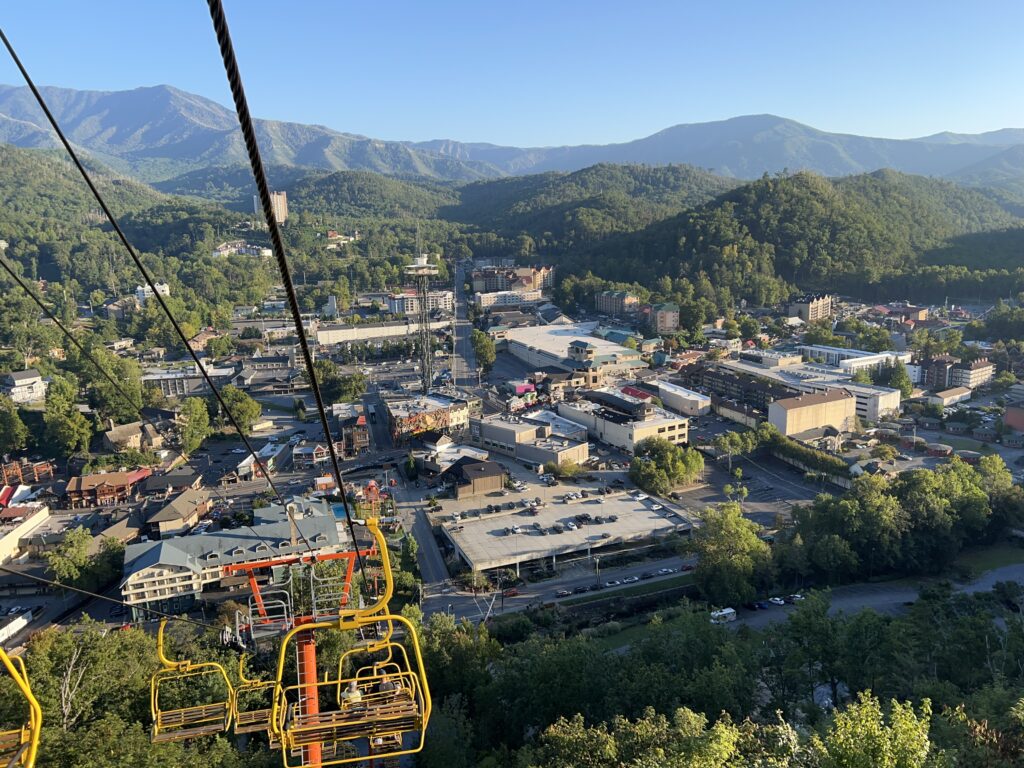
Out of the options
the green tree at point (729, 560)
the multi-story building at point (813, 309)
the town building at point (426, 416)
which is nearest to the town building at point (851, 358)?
the multi-story building at point (813, 309)

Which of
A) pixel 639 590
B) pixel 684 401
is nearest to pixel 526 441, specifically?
pixel 684 401

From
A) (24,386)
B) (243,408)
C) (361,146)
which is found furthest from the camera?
(361,146)

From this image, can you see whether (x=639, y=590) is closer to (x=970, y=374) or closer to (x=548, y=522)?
(x=548, y=522)

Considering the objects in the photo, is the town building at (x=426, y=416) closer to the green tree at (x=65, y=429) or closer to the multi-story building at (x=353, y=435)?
the multi-story building at (x=353, y=435)

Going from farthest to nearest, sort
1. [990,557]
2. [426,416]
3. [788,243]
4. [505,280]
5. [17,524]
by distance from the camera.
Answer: [788,243] < [505,280] < [426,416] < [17,524] < [990,557]

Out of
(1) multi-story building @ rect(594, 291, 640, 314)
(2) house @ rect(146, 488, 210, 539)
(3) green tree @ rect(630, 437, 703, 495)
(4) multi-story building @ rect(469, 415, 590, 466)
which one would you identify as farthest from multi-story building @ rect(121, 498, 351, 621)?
(1) multi-story building @ rect(594, 291, 640, 314)
